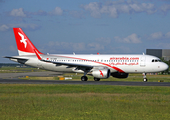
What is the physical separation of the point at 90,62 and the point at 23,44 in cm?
1317

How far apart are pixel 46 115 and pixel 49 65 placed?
35621mm

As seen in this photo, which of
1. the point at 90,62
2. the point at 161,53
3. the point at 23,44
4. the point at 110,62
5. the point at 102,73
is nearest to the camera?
the point at 102,73

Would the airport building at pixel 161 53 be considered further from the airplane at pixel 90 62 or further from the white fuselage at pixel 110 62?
the white fuselage at pixel 110 62

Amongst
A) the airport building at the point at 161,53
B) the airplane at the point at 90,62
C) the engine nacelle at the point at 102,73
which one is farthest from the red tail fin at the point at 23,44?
the airport building at the point at 161,53

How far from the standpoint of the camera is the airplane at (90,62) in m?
46.2

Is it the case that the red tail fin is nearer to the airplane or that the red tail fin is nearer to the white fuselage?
the airplane

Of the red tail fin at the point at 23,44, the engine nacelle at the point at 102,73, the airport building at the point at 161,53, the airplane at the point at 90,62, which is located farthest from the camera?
the airport building at the point at 161,53

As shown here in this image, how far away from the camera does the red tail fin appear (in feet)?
173

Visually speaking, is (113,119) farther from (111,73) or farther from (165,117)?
(111,73)

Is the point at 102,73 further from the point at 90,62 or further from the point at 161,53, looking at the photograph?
the point at 161,53

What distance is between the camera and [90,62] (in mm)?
48938

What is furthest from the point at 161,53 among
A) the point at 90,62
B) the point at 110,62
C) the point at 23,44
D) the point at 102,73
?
the point at 102,73

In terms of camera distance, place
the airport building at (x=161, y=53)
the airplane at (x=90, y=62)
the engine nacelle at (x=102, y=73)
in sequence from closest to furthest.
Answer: the engine nacelle at (x=102, y=73)
the airplane at (x=90, y=62)
the airport building at (x=161, y=53)

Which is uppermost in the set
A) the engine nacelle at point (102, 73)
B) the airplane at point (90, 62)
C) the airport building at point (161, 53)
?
the airport building at point (161, 53)
